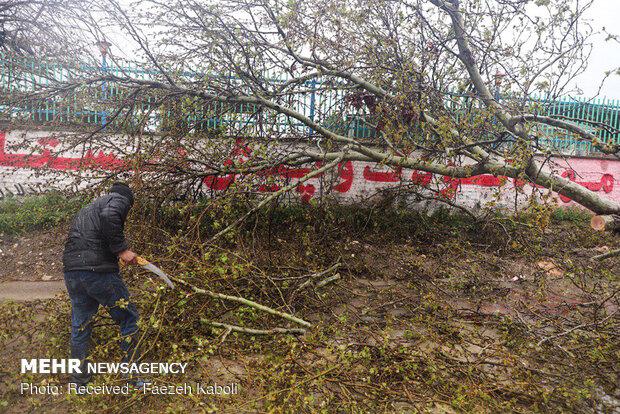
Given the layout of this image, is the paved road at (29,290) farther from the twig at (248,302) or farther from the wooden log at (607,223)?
the wooden log at (607,223)

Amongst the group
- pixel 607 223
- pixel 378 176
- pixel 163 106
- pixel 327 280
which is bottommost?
pixel 327 280

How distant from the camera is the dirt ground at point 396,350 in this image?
2.82 m

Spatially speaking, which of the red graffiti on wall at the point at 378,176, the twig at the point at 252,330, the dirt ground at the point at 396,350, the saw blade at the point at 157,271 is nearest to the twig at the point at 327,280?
the dirt ground at the point at 396,350

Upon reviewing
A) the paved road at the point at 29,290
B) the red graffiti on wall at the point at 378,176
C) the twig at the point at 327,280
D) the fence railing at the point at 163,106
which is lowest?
the paved road at the point at 29,290

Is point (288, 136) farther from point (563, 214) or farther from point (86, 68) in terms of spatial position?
point (563, 214)

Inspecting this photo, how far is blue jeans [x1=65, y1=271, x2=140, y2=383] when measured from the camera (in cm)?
288

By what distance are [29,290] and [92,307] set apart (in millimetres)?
3176

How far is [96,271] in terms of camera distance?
2.86 meters

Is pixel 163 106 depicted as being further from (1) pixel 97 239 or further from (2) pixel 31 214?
(2) pixel 31 214

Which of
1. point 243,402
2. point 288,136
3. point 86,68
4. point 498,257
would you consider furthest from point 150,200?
point 498,257

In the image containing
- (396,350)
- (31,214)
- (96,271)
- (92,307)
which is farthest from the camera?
(31,214)

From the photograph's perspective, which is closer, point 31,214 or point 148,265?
point 148,265

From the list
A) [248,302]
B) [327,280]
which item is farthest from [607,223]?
[248,302]

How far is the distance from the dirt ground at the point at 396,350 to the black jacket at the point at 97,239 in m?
0.63
